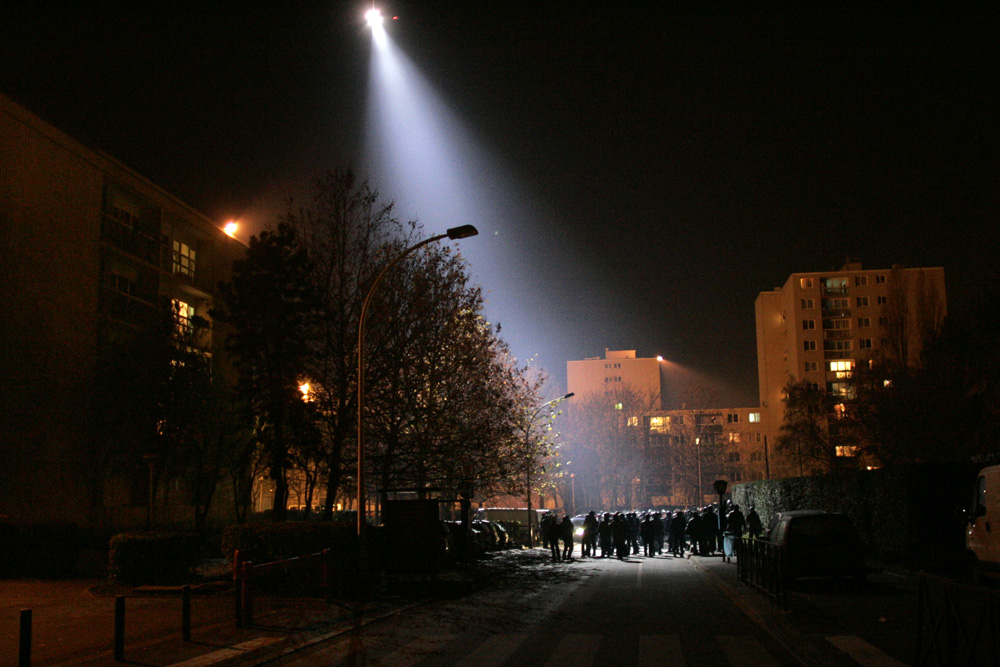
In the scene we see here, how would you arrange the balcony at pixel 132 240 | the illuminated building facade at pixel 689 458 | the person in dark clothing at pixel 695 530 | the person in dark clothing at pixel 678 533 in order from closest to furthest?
the person in dark clothing at pixel 695 530 < the person in dark clothing at pixel 678 533 < the balcony at pixel 132 240 < the illuminated building facade at pixel 689 458

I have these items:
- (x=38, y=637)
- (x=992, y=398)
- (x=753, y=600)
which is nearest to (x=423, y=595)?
(x=753, y=600)

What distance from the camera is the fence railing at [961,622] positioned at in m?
6.43

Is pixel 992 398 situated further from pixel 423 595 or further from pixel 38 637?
pixel 38 637

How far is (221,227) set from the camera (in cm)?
4047

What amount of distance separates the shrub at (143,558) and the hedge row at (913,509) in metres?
14.9

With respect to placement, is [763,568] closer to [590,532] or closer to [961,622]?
[961,622]

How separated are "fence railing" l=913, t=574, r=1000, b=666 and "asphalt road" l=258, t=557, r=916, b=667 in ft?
5.66

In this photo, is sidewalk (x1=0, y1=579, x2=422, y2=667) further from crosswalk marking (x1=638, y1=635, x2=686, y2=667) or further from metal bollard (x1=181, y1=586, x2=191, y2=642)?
crosswalk marking (x1=638, y1=635, x2=686, y2=667)

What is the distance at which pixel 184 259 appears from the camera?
38.5 meters

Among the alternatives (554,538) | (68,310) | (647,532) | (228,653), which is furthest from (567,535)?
(228,653)

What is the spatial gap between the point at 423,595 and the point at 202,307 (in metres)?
25.3

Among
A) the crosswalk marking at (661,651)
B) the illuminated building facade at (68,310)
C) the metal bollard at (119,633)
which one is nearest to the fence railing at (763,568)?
the crosswalk marking at (661,651)

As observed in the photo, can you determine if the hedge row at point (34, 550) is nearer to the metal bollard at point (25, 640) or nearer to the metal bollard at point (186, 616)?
the metal bollard at point (186, 616)

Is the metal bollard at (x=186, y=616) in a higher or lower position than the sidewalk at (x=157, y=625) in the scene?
higher
